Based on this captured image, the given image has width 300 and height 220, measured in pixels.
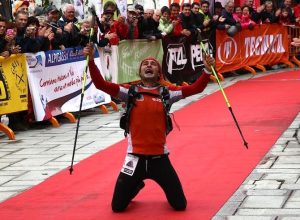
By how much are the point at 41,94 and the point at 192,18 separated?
23.6ft

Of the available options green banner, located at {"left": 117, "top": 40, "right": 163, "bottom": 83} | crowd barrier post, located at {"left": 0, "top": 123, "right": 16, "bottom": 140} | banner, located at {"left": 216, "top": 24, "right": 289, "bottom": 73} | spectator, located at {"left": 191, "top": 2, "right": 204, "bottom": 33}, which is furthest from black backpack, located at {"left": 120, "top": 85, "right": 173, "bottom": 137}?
banner, located at {"left": 216, "top": 24, "right": 289, "bottom": 73}

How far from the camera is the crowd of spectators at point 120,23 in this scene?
1285 centimetres

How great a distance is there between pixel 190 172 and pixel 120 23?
23.4 ft

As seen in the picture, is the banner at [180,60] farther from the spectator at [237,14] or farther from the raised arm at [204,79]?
the raised arm at [204,79]

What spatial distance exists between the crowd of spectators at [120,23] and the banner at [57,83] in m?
0.19

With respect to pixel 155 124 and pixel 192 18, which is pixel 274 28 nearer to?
pixel 192 18

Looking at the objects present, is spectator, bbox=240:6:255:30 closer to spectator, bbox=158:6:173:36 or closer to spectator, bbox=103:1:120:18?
spectator, bbox=158:6:173:36

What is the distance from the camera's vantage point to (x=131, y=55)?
16406 millimetres

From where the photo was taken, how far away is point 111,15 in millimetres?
15664

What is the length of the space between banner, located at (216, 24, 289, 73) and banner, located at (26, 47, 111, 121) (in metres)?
6.68

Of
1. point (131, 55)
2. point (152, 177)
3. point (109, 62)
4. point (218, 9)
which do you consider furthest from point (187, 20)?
point (152, 177)

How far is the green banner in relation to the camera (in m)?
15.9

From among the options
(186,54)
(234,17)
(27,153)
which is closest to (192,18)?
(186,54)

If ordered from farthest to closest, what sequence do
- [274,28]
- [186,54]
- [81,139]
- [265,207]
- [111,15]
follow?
[274,28], [186,54], [111,15], [81,139], [265,207]
